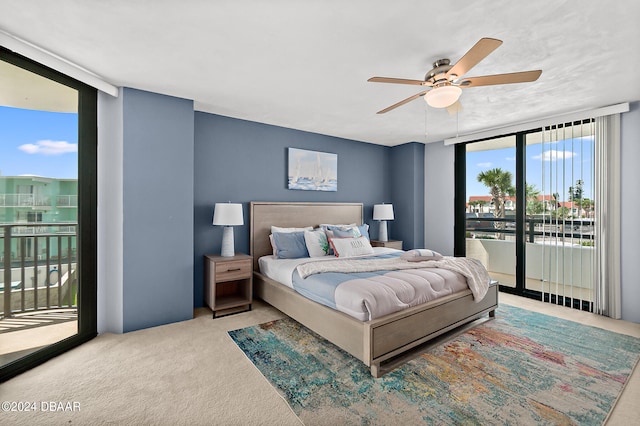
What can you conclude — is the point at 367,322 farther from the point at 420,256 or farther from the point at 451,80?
the point at 451,80

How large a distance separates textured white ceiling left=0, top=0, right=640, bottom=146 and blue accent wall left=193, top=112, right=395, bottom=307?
61 centimetres

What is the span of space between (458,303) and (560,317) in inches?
63.0

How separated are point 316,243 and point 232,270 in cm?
116

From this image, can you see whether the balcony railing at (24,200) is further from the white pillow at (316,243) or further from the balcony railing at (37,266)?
the white pillow at (316,243)

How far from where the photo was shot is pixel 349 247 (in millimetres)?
4066

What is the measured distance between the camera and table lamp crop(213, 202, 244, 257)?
11.8ft

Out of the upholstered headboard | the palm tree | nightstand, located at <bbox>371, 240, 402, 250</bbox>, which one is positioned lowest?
nightstand, located at <bbox>371, 240, 402, 250</bbox>

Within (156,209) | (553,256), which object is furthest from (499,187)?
(156,209)

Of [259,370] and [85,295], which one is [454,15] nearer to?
[259,370]

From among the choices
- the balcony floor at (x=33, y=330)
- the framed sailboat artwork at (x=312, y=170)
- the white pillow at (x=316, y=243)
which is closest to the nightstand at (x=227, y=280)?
the white pillow at (x=316, y=243)

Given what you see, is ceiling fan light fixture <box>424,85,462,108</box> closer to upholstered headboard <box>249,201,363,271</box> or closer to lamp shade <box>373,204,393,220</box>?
upholstered headboard <box>249,201,363,271</box>

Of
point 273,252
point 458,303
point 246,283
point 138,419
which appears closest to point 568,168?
point 458,303

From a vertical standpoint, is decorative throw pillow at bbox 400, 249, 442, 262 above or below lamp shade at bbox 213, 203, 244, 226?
below

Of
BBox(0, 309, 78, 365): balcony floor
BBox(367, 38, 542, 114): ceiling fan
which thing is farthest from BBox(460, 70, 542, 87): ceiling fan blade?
BBox(0, 309, 78, 365): balcony floor
